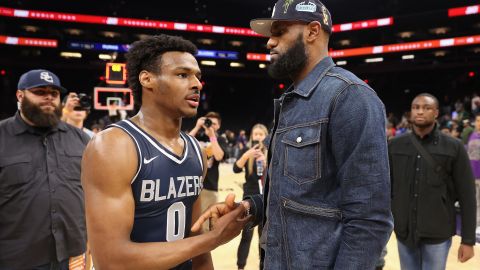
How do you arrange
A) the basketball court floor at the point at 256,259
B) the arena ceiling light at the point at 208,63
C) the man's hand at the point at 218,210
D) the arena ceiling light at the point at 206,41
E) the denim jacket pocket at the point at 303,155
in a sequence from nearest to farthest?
the denim jacket pocket at the point at 303,155 < the man's hand at the point at 218,210 < the basketball court floor at the point at 256,259 < the arena ceiling light at the point at 208,63 < the arena ceiling light at the point at 206,41

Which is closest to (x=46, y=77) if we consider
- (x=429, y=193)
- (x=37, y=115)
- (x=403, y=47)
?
(x=37, y=115)

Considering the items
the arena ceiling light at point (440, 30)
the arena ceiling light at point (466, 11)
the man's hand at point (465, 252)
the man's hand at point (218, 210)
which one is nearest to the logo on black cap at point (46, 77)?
the man's hand at point (218, 210)

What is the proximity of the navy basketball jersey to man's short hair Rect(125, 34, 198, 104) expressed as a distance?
0.87 ft

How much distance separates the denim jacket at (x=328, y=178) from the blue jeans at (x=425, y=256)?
2.06 m

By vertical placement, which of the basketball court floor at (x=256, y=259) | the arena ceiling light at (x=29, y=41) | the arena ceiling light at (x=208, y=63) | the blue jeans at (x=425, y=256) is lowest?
the basketball court floor at (x=256, y=259)

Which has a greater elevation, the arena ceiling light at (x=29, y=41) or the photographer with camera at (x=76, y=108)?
the arena ceiling light at (x=29, y=41)

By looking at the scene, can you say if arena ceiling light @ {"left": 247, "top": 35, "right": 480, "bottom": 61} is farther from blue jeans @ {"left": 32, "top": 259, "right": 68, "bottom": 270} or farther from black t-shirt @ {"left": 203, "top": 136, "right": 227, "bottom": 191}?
blue jeans @ {"left": 32, "top": 259, "right": 68, "bottom": 270}

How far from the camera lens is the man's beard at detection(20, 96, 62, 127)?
2.77 m

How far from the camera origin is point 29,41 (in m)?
18.0

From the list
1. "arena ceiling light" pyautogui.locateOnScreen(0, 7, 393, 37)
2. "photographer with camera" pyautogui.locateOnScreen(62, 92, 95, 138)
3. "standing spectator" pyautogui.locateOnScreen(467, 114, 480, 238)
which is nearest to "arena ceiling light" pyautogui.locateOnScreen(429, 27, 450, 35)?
"arena ceiling light" pyautogui.locateOnScreen(0, 7, 393, 37)

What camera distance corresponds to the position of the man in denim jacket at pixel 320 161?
1.42m

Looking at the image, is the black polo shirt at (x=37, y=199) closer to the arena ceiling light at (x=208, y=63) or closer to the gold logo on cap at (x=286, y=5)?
the gold logo on cap at (x=286, y=5)

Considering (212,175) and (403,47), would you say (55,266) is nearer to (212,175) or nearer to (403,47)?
(212,175)

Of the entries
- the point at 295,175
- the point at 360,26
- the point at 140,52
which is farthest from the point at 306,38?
the point at 360,26
